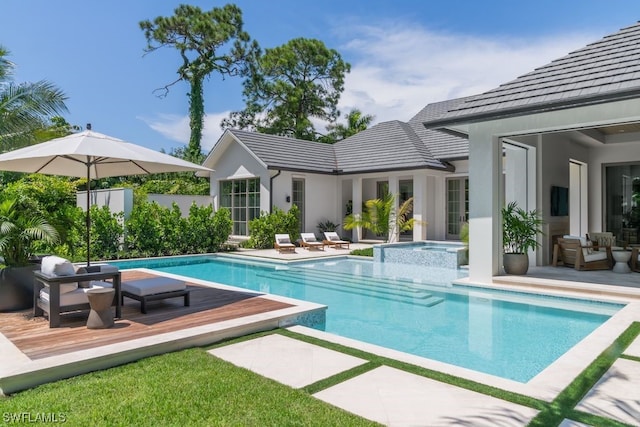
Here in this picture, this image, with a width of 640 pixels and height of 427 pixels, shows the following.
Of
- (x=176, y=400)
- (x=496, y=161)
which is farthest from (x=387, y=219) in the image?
(x=176, y=400)

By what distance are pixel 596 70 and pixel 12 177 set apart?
24.7 metres

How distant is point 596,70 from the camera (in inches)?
344

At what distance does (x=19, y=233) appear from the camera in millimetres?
6773

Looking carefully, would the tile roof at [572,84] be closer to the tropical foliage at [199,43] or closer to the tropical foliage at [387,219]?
the tropical foliage at [387,219]

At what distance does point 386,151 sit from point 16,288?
1691 centimetres

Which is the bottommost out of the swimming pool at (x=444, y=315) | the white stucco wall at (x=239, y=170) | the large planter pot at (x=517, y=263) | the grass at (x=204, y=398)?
the swimming pool at (x=444, y=315)

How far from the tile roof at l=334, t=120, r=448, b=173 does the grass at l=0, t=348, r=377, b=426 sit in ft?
50.4

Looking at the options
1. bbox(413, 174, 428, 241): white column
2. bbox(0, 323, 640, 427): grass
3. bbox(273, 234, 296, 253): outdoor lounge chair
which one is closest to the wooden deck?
bbox(0, 323, 640, 427): grass

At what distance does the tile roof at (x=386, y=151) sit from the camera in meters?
19.1

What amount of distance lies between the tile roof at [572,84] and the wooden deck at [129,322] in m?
6.23

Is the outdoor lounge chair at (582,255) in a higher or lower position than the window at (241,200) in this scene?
lower

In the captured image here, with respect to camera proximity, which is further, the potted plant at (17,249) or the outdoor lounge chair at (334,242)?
the outdoor lounge chair at (334,242)

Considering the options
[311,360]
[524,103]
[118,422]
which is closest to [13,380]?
[118,422]

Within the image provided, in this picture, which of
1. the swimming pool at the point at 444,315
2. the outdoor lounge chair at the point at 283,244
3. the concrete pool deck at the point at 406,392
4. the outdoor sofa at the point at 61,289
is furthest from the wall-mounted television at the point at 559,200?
the outdoor sofa at the point at 61,289
